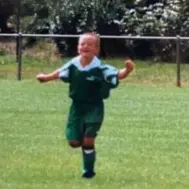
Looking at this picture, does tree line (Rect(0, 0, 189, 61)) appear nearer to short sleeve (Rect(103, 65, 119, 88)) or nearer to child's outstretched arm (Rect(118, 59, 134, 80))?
short sleeve (Rect(103, 65, 119, 88))

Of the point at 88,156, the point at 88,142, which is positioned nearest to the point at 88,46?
the point at 88,142

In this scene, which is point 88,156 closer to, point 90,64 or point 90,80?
point 90,80

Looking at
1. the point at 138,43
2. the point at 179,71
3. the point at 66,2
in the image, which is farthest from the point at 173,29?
the point at 179,71

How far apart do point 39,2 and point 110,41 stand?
2.81 meters

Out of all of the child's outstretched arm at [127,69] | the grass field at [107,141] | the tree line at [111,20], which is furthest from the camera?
the tree line at [111,20]

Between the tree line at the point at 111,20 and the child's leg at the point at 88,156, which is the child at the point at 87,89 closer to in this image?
the child's leg at the point at 88,156

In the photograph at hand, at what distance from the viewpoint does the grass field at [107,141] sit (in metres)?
9.26

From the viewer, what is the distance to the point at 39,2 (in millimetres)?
30703

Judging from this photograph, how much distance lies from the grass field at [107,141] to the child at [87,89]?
1.26 feet

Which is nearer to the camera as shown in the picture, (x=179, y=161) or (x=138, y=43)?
(x=179, y=161)

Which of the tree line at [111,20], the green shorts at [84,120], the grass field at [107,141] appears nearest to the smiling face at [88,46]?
the green shorts at [84,120]

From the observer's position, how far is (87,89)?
927 centimetres

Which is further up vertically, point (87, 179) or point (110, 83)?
point (110, 83)

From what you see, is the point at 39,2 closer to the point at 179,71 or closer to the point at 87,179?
the point at 179,71
